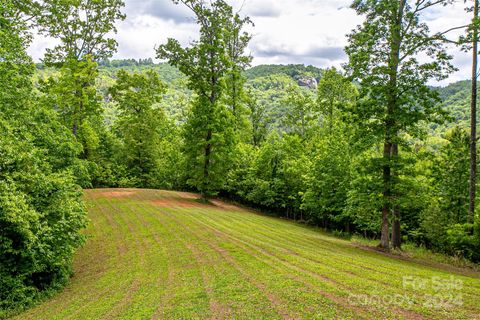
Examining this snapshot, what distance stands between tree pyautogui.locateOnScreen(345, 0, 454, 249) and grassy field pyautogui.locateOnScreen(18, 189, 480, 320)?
6.46m

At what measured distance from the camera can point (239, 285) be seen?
29.4ft

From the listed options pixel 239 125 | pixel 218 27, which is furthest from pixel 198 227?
pixel 239 125

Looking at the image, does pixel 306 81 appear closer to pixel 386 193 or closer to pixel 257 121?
pixel 257 121

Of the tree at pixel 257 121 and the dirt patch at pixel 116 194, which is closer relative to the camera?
the dirt patch at pixel 116 194

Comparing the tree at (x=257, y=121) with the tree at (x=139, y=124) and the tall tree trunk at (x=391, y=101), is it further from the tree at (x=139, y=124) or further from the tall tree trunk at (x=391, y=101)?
the tall tree trunk at (x=391, y=101)

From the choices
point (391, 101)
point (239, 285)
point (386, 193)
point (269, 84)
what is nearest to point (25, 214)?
point (239, 285)

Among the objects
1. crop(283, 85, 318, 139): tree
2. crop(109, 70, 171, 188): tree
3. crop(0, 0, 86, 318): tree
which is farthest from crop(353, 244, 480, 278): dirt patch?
crop(109, 70, 171, 188): tree

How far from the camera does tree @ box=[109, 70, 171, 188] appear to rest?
40.8 metres

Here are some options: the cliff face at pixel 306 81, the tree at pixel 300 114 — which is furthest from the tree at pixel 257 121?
the cliff face at pixel 306 81

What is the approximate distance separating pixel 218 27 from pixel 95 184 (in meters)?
25.3

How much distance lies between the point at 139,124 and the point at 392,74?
31.6 m

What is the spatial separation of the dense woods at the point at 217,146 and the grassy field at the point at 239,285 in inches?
82.3

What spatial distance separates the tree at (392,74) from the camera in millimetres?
15383

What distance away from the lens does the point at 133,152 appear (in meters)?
41.6
